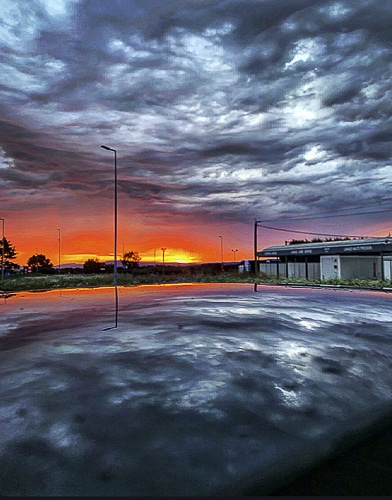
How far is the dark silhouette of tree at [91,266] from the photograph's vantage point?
98750 mm

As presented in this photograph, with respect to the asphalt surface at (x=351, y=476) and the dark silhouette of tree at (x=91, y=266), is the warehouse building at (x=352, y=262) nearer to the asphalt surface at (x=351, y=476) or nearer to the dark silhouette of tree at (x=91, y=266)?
the asphalt surface at (x=351, y=476)

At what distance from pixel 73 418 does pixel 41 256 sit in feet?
391

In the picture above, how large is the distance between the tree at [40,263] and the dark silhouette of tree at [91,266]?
475 inches

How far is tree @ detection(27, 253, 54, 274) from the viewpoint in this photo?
105 meters

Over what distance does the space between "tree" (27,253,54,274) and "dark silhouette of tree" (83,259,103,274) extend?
12.1 metres

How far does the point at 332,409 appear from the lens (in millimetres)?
4652

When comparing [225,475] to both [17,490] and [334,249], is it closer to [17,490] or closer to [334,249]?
[17,490]

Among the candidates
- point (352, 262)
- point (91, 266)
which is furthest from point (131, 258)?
point (352, 262)

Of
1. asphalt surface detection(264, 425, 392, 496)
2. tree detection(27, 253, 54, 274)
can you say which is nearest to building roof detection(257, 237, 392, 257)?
asphalt surface detection(264, 425, 392, 496)

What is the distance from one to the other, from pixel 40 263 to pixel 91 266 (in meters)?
22.8

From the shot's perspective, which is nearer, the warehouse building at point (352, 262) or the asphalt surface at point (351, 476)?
the asphalt surface at point (351, 476)

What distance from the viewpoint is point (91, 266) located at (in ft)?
327

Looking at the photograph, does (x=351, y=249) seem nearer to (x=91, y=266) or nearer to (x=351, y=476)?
(x=351, y=476)

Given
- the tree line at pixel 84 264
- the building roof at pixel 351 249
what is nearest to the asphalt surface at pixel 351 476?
the building roof at pixel 351 249
